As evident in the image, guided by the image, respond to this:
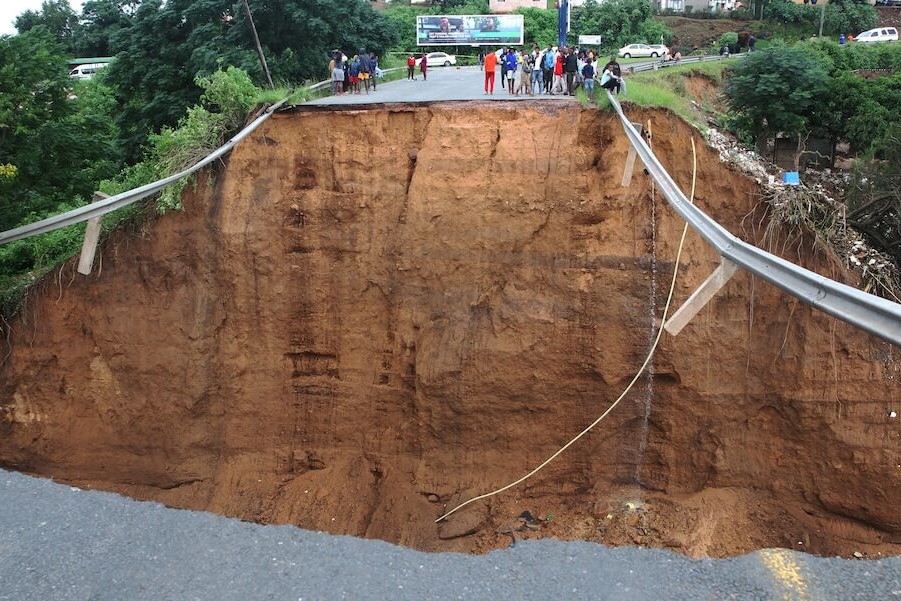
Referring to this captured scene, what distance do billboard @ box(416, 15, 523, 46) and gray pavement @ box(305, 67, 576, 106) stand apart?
16.3 m

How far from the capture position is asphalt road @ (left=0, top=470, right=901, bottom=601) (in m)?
8.76

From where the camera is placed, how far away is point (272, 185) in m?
11.9

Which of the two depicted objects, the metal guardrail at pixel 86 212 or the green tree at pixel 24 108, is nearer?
the metal guardrail at pixel 86 212

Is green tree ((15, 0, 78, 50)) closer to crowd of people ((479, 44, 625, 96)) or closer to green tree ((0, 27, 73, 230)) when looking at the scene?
green tree ((0, 27, 73, 230))

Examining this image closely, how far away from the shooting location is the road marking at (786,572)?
878 cm

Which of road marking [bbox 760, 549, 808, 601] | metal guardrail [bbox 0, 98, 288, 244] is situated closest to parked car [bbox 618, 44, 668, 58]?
metal guardrail [bbox 0, 98, 288, 244]

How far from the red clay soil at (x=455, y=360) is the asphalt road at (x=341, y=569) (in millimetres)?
649

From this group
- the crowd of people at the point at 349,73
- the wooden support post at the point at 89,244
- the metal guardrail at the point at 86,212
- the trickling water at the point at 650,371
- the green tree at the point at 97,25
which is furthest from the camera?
the green tree at the point at 97,25

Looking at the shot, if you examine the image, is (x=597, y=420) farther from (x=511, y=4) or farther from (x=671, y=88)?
(x=511, y=4)

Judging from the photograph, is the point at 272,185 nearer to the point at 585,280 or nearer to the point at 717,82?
the point at 585,280

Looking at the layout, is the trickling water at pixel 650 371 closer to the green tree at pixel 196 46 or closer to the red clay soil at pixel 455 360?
the red clay soil at pixel 455 360

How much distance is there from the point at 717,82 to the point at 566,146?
48.1 ft

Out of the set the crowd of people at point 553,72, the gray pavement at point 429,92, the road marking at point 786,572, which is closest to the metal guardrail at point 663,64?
the gray pavement at point 429,92

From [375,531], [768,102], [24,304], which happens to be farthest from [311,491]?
[768,102]
